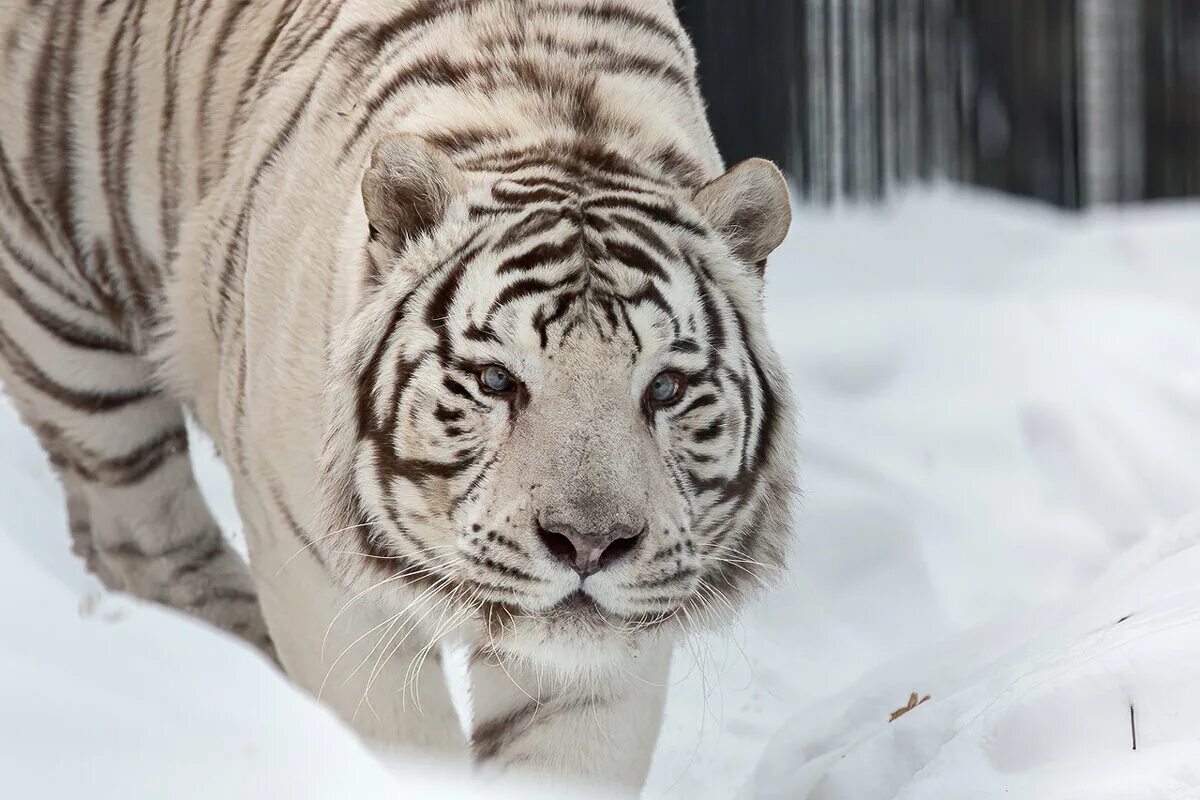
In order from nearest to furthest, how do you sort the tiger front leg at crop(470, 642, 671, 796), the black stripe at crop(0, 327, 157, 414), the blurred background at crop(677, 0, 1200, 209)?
the tiger front leg at crop(470, 642, 671, 796) < the black stripe at crop(0, 327, 157, 414) < the blurred background at crop(677, 0, 1200, 209)

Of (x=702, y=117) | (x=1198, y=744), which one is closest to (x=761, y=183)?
(x=702, y=117)

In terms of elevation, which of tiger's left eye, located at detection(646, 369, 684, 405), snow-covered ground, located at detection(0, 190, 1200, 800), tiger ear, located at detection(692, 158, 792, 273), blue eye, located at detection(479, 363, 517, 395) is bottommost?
snow-covered ground, located at detection(0, 190, 1200, 800)

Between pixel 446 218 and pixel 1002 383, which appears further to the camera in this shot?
pixel 1002 383

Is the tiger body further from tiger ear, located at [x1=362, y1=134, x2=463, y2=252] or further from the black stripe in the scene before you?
the black stripe

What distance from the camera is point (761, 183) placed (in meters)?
1.69

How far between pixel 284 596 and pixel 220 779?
2.35 ft

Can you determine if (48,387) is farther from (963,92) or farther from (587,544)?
(963,92)

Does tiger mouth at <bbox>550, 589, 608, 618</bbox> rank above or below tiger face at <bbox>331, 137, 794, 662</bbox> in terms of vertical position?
below

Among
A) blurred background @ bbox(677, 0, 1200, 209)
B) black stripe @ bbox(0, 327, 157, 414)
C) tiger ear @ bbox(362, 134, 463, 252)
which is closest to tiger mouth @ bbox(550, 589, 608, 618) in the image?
tiger ear @ bbox(362, 134, 463, 252)

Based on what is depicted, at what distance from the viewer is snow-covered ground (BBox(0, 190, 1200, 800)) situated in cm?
123

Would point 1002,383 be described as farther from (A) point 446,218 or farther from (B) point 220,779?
(B) point 220,779

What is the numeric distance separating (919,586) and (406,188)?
5.69ft

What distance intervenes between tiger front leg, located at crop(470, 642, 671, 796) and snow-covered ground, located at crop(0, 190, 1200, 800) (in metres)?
0.08

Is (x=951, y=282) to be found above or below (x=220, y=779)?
below
